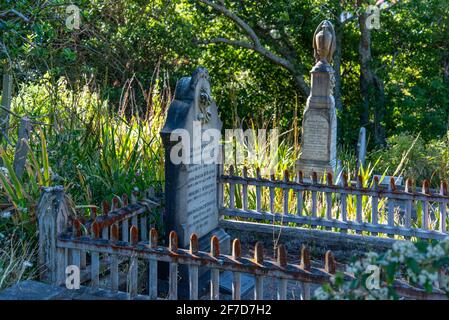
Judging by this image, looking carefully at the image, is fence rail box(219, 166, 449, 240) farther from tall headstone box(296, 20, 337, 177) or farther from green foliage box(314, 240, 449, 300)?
green foliage box(314, 240, 449, 300)

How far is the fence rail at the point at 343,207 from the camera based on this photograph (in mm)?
6457

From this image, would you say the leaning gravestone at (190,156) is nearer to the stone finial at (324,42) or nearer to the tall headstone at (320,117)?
the tall headstone at (320,117)

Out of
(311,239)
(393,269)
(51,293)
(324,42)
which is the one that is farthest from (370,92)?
(393,269)

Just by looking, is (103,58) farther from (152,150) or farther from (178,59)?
(152,150)

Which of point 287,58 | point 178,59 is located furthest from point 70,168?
point 287,58

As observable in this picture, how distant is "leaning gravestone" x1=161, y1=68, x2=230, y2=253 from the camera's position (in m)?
5.28

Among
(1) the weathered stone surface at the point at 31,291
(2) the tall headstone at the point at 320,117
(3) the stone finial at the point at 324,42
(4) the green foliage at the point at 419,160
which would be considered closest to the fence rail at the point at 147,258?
(1) the weathered stone surface at the point at 31,291

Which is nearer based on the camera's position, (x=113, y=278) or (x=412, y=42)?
(x=113, y=278)

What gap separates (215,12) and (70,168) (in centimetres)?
824

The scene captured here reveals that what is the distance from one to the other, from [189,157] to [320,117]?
434 centimetres

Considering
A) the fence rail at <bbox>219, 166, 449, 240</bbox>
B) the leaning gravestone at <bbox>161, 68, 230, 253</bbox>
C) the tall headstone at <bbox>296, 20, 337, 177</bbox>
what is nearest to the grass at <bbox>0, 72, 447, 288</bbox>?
the fence rail at <bbox>219, 166, 449, 240</bbox>

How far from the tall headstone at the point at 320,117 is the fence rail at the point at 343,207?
2089 millimetres
